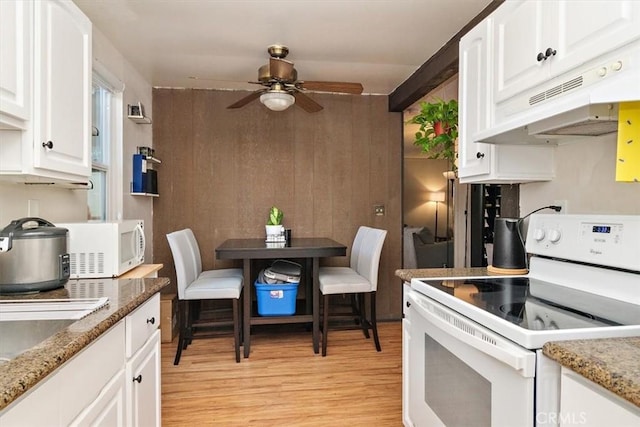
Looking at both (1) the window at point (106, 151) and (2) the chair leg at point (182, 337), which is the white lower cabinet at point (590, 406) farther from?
(1) the window at point (106, 151)

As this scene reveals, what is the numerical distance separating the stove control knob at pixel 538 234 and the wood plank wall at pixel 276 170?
2.33m

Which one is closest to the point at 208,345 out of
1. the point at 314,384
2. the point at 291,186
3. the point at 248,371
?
the point at 248,371

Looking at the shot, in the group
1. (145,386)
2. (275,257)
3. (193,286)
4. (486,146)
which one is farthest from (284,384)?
(486,146)

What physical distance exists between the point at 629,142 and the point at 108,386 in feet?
5.87

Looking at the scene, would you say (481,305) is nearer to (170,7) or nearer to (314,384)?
(314,384)

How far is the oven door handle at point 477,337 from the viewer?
0.95 m

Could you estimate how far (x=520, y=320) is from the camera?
3.55ft

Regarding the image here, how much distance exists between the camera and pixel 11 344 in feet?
3.32

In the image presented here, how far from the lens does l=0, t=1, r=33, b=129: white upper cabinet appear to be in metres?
1.26

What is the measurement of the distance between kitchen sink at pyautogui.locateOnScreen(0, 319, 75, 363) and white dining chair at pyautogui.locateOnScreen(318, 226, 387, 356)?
211cm

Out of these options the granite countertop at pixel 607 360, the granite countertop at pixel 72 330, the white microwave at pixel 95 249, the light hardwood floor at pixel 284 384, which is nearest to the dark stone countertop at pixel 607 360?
the granite countertop at pixel 607 360

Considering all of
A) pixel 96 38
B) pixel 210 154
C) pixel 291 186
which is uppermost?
pixel 96 38

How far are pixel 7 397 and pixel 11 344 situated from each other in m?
0.39

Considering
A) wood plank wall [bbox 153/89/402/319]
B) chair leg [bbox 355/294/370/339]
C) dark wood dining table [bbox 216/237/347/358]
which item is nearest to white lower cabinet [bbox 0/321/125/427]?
dark wood dining table [bbox 216/237/347/358]
